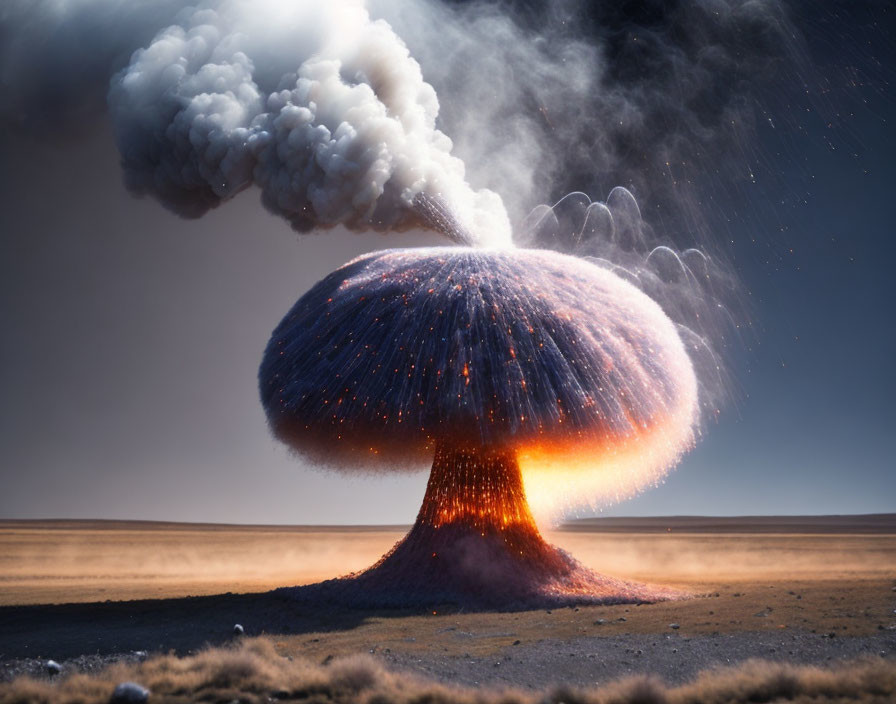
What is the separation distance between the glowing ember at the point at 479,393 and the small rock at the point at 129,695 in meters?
13.0

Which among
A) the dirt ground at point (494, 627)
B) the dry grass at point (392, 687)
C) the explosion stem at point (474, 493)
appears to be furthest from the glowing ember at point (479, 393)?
the dry grass at point (392, 687)

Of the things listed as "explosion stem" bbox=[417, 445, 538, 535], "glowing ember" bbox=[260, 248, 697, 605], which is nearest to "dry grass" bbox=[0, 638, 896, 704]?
"glowing ember" bbox=[260, 248, 697, 605]

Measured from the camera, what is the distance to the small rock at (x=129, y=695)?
42.3 ft

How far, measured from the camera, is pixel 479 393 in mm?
25031

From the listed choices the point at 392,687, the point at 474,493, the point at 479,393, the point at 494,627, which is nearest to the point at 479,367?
the point at 479,393

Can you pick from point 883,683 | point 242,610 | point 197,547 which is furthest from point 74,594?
point 197,547

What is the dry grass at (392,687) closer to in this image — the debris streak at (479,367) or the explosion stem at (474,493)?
the debris streak at (479,367)

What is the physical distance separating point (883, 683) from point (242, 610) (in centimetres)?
1737

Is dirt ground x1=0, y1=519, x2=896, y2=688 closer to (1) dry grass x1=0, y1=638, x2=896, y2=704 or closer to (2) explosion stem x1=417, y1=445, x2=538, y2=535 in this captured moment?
(1) dry grass x1=0, y1=638, x2=896, y2=704

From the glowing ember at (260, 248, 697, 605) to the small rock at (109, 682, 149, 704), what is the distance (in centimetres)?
1298

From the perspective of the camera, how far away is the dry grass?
12.5 m

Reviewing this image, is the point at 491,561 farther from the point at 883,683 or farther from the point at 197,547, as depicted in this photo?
the point at 197,547

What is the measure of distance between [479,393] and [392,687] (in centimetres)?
1249

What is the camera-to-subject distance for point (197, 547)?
6538 cm
